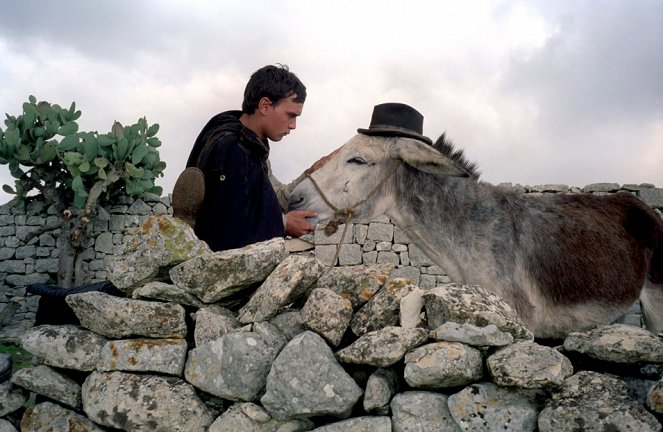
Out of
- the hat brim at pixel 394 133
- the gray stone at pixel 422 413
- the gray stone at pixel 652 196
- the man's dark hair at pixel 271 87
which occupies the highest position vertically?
the gray stone at pixel 652 196

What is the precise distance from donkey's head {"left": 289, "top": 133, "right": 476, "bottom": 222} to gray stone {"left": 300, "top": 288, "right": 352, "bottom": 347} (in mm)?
1710

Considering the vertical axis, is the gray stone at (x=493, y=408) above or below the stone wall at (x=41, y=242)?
below

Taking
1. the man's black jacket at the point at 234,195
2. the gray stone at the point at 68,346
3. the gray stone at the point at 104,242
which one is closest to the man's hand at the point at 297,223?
the man's black jacket at the point at 234,195

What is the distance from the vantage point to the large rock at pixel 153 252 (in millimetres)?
3031

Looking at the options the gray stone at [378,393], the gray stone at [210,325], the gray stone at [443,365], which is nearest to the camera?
the gray stone at [443,365]

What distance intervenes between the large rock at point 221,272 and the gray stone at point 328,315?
40 cm

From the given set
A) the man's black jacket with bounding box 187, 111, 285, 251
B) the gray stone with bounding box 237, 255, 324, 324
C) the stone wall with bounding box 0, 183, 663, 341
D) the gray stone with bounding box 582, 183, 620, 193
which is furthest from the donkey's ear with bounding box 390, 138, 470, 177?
the stone wall with bounding box 0, 183, 663, 341

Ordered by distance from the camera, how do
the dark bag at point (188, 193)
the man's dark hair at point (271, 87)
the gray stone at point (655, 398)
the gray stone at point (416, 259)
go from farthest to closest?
the gray stone at point (416, 259)
the man's dark hair at point (271, 87)
the dark bag at point (188, 193)
the gray stone at point (655, 398)

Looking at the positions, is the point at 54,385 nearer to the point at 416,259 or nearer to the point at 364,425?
the point at 364,425

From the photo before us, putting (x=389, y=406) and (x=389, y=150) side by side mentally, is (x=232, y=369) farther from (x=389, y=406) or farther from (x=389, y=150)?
(x=389, y=150)

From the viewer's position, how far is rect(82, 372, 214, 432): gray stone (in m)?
2.77

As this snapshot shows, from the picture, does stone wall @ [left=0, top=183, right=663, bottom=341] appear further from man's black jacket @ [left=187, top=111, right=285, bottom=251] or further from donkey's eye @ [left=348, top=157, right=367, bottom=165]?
man's black jacket @ [left=187, top=111, right=285, bottom=251]

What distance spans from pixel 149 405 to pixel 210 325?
48cm

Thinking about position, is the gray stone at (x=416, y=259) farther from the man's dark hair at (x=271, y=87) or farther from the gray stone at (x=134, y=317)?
the gray stone at (x=134, y=317)
